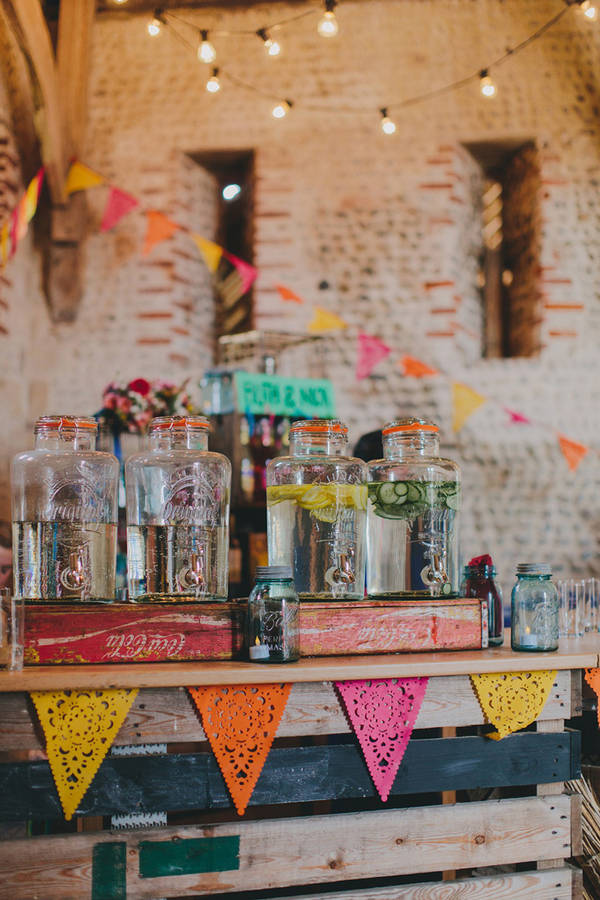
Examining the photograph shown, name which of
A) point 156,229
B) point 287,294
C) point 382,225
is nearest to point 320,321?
point 287,294

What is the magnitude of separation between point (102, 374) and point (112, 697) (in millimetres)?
3086

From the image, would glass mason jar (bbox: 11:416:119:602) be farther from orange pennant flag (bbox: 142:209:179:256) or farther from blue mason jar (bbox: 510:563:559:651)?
orange pennant flag (bbox: 142:209:179:256)

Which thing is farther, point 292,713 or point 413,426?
point 413,426

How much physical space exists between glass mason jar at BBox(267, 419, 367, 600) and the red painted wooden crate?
6 centimetres

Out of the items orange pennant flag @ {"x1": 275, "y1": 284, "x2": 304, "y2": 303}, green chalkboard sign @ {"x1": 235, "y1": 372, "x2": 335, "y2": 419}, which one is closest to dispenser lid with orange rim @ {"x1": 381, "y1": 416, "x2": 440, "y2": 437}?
green chalkboard sign @ {"x1": 235, "y1": 372, "x2": 335, "y2": 419}

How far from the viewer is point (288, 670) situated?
135cm

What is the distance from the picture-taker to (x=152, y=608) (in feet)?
4.62

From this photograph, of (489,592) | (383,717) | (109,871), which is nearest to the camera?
(109,871)

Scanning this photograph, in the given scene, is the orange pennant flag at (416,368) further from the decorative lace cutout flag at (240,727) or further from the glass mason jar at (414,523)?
the decorative lace cutout flag at (240,727)

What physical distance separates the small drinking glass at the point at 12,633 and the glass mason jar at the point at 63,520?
Answer: 8cm

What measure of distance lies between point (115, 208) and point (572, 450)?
8.36ft

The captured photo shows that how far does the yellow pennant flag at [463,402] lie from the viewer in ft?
13.7

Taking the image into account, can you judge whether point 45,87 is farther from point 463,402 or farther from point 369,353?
point 463,402

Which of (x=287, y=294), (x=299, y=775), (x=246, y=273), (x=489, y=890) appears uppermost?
(x=246, y=273)
